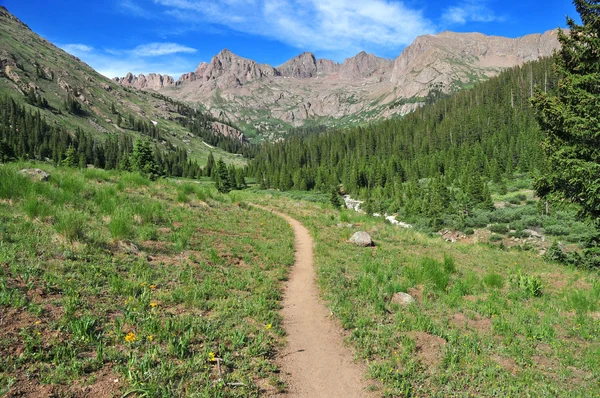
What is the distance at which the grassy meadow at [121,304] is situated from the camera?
418 centimetres

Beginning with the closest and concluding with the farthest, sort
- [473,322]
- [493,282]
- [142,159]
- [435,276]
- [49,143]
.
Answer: [473,322], [435,276], [493,282], [142,159], [49,143]

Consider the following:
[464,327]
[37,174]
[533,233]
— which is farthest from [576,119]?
[533,233]

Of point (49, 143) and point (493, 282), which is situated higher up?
point (49, 143)

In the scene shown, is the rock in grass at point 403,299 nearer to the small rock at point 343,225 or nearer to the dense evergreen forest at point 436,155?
the small rock at point 343,225

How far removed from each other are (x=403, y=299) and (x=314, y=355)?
414 cm

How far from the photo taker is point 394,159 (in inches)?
4291

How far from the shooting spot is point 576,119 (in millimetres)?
12516

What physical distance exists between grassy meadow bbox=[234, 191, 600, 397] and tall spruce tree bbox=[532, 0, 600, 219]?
4061 mm

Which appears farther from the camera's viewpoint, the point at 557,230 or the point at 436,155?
the point at 436,155

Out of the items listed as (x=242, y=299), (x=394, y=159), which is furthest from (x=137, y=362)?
(x=394, y=159)

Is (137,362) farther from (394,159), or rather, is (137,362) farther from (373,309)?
(394,159)

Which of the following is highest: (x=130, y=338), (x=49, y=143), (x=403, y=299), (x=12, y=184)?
(x=49, y=143)

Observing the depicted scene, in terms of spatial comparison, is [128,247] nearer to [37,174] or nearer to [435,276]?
[37,174]

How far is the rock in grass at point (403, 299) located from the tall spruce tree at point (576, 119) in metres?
10.2
